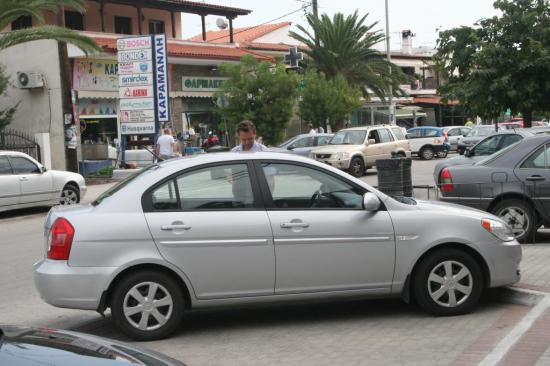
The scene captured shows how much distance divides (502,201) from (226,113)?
2241 centimetres

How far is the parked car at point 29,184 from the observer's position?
16.9 m

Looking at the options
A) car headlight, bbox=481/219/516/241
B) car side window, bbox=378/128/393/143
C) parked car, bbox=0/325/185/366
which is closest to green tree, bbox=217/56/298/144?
car side window, bbox=378/128/393/143

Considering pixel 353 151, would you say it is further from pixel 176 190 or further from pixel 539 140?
pixel 176 190

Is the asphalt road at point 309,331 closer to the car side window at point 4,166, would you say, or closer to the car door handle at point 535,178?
the car door handle at point 535,178

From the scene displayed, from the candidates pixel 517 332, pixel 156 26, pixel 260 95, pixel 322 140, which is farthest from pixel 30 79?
pixel 517 332

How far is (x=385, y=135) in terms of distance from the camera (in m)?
27.9

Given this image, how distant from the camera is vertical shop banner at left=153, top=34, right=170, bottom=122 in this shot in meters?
24.6

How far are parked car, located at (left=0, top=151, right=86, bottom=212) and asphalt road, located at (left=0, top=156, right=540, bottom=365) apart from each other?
29.8 feet

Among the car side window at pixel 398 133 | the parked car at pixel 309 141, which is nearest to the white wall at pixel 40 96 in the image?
the parked car at pixel 309 141

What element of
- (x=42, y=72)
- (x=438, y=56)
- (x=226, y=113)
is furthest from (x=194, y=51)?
(x=438, y=56)

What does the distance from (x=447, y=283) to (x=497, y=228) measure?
2.30ft

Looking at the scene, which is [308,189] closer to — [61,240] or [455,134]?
[61,240]

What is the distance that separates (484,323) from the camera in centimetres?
655

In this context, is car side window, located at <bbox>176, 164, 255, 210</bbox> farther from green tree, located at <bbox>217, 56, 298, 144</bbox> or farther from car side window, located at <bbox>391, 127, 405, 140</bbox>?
green tree, located at <bbox>217, 56, 298, 144</bbox>
